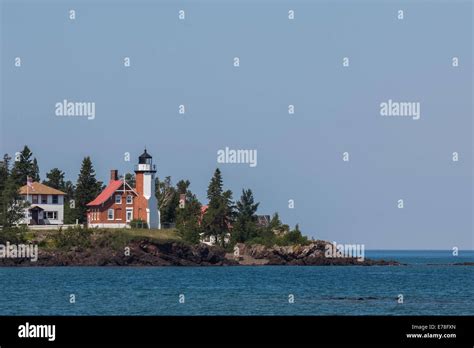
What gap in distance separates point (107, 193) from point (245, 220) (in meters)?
21.1

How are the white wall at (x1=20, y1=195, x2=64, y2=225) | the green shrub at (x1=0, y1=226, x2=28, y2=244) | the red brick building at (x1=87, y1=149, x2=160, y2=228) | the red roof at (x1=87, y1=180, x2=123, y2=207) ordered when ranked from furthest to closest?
1. the white wall at (x1=20, y1=195, x2=64, y2=225)
2. the red roof at (x1=87, y1=180, x2=123, y2=207)
3. the red brick building at (x1=87, y1=149, x2=160, y2=228)
4. the green shrub at (x1=0, y1=226, x2=28, y2=244)

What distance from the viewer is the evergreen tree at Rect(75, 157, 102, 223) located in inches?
5999

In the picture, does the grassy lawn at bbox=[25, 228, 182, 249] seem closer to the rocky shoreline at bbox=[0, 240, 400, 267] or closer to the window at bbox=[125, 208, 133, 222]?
the rocky shoreline at bbox=[0, 240, 400, 267]

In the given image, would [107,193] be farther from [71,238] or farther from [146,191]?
[71,238]

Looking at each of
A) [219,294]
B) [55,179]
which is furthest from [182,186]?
[219,294]

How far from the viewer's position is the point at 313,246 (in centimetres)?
15900

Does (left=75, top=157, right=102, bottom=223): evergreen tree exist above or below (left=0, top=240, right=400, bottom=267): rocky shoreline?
above

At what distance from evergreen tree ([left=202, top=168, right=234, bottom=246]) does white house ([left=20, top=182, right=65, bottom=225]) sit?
20493 mm

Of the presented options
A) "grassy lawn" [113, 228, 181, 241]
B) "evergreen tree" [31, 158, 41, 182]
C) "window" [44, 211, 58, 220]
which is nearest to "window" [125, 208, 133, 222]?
"grassy lawn" [113, 228, 181, 241]

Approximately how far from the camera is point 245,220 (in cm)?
15512

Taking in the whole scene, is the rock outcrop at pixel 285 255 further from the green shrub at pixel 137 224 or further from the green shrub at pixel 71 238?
the green shrub at pixel 71 238
